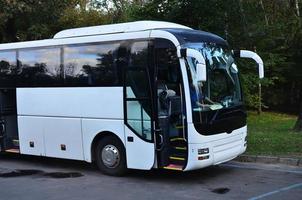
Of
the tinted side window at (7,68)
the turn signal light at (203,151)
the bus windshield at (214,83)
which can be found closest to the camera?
the turn signal light at (203,151)

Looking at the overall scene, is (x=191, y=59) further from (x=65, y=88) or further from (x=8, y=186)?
(x=8, y=186)

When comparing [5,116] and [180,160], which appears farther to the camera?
[5,116]

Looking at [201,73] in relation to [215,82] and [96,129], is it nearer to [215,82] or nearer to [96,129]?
[215,82]

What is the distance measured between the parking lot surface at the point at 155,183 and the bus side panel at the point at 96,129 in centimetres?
58

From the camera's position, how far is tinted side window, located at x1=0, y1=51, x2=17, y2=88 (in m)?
12.9

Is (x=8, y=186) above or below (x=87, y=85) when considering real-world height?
below

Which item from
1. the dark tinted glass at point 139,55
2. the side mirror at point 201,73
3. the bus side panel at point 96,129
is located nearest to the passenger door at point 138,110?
the dark tinted glass at point 139,55

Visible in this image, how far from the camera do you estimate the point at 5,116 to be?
1320 cm

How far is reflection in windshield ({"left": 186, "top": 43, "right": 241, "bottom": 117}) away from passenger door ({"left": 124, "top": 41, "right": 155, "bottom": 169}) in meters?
0.88

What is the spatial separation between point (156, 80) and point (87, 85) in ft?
5.95

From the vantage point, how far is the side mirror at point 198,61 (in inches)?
352

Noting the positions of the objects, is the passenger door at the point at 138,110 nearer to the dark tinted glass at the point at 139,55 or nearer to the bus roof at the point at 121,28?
the dark tinted glass at the point at 139,55

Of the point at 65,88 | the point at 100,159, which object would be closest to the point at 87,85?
the point at 65,88

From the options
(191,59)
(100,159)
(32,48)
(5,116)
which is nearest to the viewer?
(191,59)
